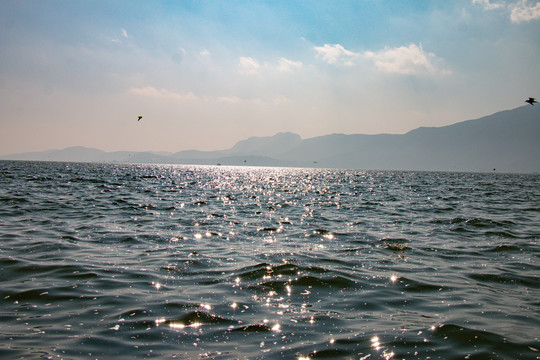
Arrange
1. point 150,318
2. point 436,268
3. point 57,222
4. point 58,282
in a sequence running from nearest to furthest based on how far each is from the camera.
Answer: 1. point 150,318
2. point 58,282
3. point 436,268
4. point 57,222


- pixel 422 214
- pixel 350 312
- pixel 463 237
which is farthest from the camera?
pixel 422 214

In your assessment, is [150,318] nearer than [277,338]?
No

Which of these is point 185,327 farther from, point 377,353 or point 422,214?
point 422,214

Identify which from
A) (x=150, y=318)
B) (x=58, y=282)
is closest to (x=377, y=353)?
(x=150, y=318)

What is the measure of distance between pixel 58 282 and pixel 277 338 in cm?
554

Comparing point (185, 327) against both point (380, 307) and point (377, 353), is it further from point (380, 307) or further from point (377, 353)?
point (380, 307)

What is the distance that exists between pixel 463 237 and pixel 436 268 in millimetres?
5768

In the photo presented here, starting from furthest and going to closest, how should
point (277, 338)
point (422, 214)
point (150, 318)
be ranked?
point (422, 214), point (150, 318), point (277, 338)

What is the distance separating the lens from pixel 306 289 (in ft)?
27.2

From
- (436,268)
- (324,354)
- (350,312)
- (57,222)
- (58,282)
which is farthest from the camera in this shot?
(57,222)

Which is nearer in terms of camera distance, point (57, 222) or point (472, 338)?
point (472, 338)

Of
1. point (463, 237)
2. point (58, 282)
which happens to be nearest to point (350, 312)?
point (58, 282)

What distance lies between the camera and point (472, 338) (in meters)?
5.70

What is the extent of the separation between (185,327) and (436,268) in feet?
24.6
